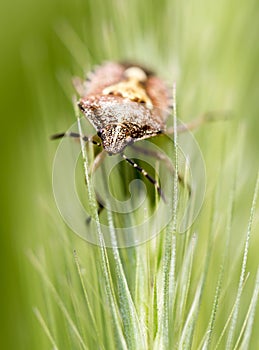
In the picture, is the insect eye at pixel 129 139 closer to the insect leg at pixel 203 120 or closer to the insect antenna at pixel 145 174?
the insect antenna at pixel 145 174

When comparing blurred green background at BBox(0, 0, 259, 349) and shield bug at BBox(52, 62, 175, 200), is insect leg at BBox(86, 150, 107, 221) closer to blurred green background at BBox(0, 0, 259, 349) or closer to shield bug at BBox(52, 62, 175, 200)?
shield bug at BBox(52, 62, 175, 200)

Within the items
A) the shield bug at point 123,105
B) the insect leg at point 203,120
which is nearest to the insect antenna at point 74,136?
the shield bug at point 123,105

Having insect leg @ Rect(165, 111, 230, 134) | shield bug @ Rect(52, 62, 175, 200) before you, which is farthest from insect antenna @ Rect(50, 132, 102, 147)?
insect leg @ Rect(165, 111, 230, 134)

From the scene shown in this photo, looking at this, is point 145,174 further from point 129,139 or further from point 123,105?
point 123,105

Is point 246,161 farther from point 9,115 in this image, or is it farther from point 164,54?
point 9,115

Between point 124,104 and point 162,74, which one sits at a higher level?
point 162,74

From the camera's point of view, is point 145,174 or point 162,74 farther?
point 162,74

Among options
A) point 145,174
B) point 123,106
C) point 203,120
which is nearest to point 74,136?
point 123,106
